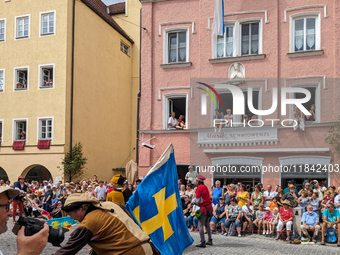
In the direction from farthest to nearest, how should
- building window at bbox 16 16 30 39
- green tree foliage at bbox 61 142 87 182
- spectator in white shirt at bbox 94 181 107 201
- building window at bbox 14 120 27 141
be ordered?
building window at bbox 16 16 30 39, building window at bbox 14 120 27 141, green tree foliage at bbox 61 142 87 182, spectator in white shirt at bbox 94 181 107 201

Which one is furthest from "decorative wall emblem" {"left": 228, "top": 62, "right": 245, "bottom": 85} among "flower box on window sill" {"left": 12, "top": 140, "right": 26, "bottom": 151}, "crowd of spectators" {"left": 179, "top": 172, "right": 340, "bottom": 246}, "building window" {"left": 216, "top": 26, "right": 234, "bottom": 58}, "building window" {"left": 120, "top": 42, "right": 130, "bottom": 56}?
"building window" {"left": 120, "top": 42, "right": 130, "bottom": 56}

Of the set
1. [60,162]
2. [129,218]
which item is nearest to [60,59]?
[60,162]

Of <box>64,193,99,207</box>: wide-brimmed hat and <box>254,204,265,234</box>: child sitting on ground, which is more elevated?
<box>64,193,99,207</box>: wide-brimmed hat

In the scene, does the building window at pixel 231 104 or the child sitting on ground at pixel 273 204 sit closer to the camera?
the child sitting on ground at pixel 273 204

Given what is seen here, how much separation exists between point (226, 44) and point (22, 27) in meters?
14.4

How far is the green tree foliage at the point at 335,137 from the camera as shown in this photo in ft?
58.6

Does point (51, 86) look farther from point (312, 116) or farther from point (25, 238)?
point (25, 238)

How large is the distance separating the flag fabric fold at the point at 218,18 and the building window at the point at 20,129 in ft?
46.0

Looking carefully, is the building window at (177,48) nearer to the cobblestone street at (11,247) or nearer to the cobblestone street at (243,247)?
the cobblestone street at (243,247)

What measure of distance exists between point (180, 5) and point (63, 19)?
28.2 feet

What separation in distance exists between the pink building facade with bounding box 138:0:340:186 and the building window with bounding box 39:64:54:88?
25.3 feet

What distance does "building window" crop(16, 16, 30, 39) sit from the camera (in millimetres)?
27209

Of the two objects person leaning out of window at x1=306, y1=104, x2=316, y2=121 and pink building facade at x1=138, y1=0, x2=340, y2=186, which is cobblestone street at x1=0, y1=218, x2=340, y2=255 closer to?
pink building facade at x1=138, y1=0, x2=340, y2=186

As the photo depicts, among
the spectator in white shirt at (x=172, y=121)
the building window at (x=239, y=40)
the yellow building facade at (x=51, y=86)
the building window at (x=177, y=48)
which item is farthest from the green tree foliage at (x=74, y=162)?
the building window at (x=239, y=40)
